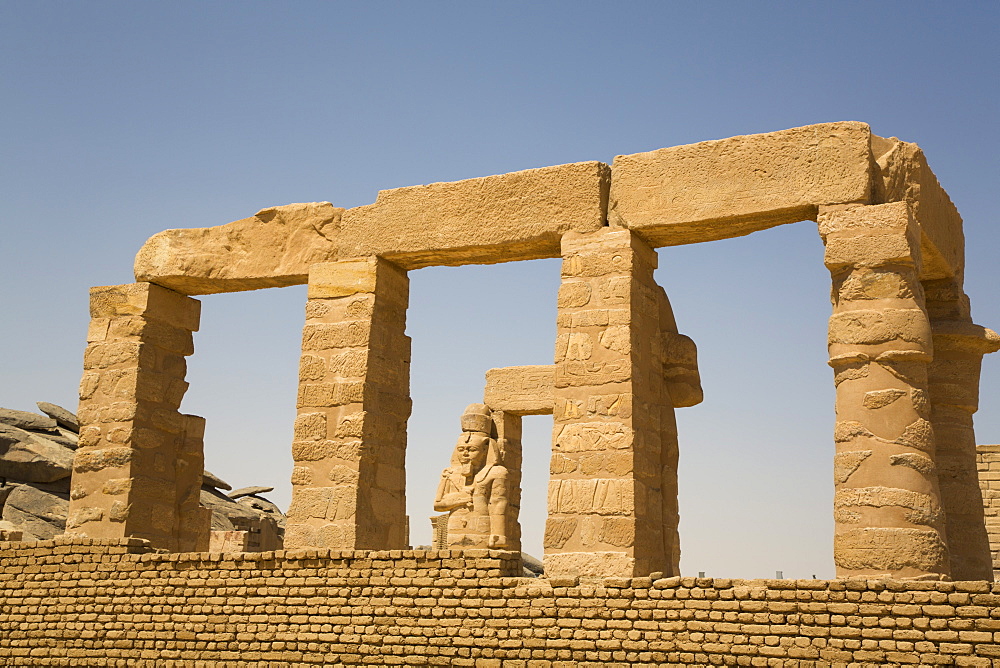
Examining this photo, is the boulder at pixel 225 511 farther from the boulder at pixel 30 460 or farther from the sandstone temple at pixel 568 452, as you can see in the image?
the sandstone temple at pixel 568 452

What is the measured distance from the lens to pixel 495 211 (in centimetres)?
973

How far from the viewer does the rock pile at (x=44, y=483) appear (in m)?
17.4

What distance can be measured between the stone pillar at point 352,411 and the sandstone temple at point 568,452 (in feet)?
0.09

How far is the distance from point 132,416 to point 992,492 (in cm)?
1092

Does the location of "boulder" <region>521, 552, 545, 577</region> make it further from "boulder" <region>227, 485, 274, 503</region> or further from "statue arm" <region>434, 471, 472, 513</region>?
"statue arm" <region>434, 471, 472, 513</region>

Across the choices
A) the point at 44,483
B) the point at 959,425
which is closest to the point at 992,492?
the point at 959,425

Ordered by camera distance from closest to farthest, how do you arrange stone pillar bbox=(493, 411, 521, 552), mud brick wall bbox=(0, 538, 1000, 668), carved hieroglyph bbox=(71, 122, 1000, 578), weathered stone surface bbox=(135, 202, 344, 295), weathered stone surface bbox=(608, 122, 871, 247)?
mud brick wall bbox=(0, 538, 1000, 668), carved hieroglyph bbox=(71, 122, 1000, 578), weathered stone surface bbox=(608, 122, 871, 247), weathered stone surface bbox=(135, 202, 344, 295), stone pillar bbox=(493, 411, 521, 552)

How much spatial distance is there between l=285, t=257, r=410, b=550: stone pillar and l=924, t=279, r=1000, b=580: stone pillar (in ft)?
15.9

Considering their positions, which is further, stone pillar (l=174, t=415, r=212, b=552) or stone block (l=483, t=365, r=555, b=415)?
stone block (l=483, t=365, r=555, b=415)

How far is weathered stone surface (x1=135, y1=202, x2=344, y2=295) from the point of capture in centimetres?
1062

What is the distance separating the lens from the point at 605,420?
8875 millimetres

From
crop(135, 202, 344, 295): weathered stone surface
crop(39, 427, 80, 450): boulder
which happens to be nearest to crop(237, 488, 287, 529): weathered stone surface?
crop(39, 427, 80, 450): boulder

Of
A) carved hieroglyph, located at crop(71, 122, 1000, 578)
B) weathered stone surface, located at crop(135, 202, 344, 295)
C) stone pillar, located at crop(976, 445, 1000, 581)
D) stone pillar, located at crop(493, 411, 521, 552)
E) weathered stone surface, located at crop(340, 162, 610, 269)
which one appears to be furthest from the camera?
stone pillar, located at crop(493, 411, 521, 552)

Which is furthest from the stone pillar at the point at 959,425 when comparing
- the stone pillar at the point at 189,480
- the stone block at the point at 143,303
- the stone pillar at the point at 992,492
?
the stone block at the point at 143,303
